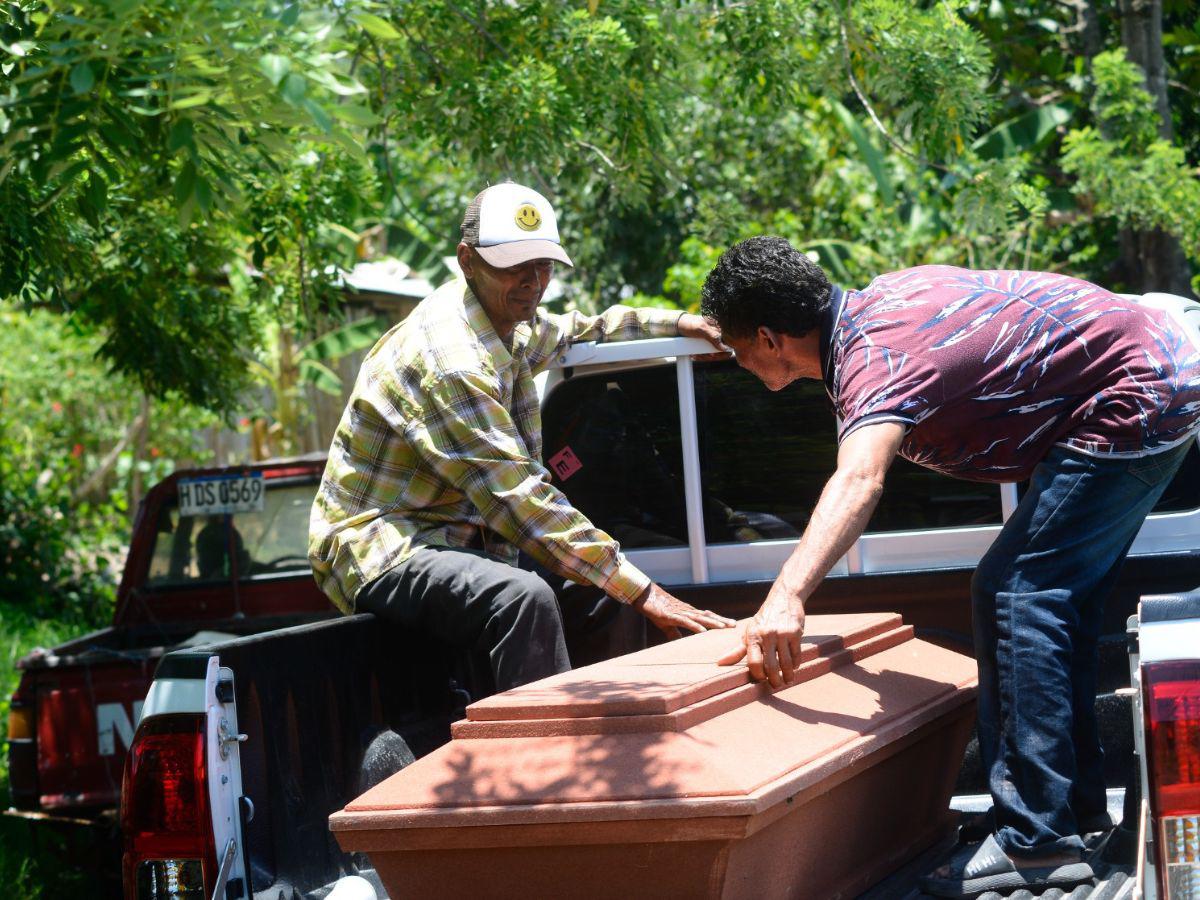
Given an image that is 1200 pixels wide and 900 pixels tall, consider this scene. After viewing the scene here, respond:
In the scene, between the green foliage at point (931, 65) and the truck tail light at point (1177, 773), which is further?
the green foliage at point (931, 65)

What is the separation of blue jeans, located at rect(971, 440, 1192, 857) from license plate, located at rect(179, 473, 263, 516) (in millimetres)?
4459

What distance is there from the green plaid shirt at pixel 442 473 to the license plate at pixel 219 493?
3074 mm

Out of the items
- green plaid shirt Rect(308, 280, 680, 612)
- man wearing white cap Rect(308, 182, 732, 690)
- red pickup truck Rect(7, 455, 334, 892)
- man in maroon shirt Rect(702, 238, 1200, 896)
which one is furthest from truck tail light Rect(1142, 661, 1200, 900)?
red pickup truck Rect(7, 455, 334, 892)

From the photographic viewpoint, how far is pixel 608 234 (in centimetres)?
1286

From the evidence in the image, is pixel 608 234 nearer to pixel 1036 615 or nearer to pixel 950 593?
pixel 950 593

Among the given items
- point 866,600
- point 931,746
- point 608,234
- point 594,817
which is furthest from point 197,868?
point 608,234

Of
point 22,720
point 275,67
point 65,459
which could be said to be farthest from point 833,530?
point 65,459

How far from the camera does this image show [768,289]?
119 inches

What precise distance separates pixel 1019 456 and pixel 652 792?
45.2 inches

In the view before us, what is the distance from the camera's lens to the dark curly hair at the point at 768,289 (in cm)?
302

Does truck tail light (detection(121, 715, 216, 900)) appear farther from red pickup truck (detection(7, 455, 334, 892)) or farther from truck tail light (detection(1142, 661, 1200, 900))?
red pickup truck (detection(7, 455, 334, 892))

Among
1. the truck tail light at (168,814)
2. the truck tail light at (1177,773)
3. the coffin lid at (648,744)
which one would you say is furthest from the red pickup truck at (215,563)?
the truck tail light at (1177,773)

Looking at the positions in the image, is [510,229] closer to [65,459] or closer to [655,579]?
[655,579]

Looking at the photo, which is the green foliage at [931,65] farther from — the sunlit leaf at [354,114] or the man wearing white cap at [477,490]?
the sunlit leaf at [354,114]
